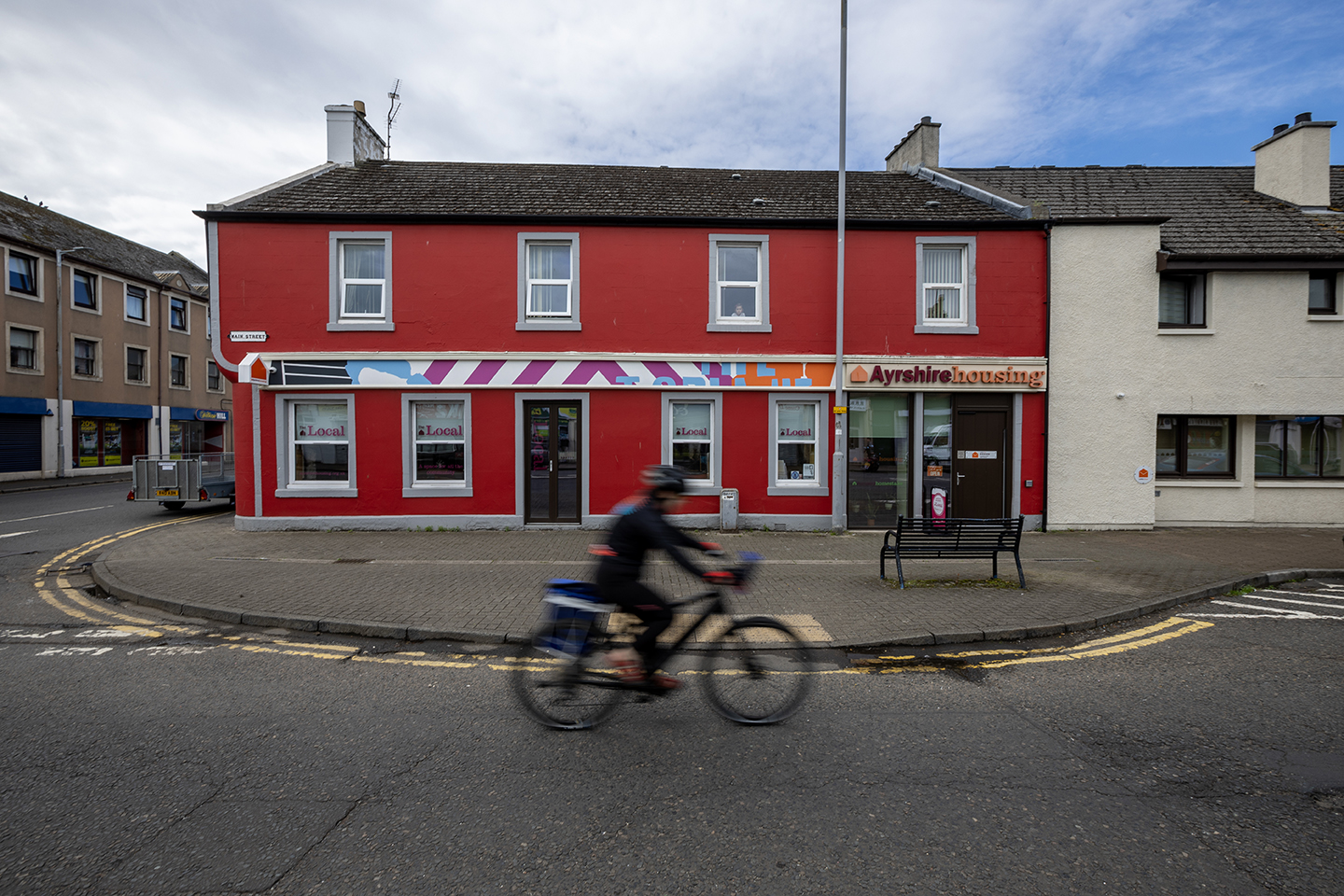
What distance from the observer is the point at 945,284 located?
12.8m

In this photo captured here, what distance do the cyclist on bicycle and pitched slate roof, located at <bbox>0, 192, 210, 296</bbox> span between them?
32832 millimetres

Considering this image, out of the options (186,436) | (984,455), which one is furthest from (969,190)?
(186,436)

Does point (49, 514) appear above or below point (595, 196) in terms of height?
below

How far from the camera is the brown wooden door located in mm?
12750

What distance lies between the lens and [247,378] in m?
12.2

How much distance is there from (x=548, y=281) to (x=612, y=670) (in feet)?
32.6

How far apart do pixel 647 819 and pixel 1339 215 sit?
18.9 m

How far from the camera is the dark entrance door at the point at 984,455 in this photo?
12750 millimetres

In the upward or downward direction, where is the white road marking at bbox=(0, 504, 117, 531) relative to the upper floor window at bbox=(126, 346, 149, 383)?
downward

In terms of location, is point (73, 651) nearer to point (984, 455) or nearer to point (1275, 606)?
point (1275, 606)

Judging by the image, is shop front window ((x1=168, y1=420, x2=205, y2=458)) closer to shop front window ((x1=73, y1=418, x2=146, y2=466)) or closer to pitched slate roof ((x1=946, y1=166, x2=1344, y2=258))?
shop front window ((x1=73, y1=418, x2=146, y2=466))

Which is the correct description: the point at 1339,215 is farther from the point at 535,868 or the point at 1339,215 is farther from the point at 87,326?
the point at 87,326

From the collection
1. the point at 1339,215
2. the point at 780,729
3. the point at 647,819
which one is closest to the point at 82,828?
the point at 647,819

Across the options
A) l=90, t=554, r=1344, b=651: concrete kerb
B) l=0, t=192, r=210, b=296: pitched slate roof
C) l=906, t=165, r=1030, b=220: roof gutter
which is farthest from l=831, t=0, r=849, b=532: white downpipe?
l=0, t=192, r=210, b=296: pitched slate roof
